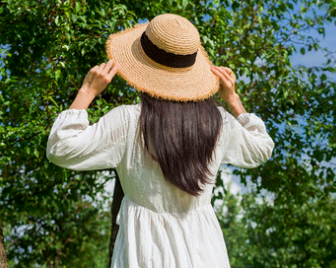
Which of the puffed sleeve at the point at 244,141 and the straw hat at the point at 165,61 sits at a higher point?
the straw hat at the point at 165,61

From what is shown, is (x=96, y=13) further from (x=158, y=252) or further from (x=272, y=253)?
(x=272, y=253)

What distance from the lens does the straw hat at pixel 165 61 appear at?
6.31ft

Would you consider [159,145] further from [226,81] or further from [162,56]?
[226,81]

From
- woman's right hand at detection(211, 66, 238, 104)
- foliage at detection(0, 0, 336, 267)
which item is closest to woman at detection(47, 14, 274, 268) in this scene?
woman's right hand at detection(211, 66, 238, 104)

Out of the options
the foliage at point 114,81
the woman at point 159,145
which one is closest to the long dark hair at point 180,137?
the woman at point 159,145

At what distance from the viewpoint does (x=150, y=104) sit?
6.15 ft

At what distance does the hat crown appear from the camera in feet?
6.31

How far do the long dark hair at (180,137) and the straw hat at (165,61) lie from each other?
0.16 ft

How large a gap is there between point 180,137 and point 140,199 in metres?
0.29

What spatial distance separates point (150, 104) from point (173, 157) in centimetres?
Answer: 22

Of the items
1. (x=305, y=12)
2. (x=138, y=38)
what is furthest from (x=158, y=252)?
(x=305, y=12)

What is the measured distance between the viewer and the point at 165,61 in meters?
1.97

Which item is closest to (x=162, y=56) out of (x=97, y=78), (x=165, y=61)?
(x=165, y=61)

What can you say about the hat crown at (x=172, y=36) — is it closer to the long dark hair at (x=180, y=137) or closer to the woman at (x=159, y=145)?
the woman at (x=159, y=145)
